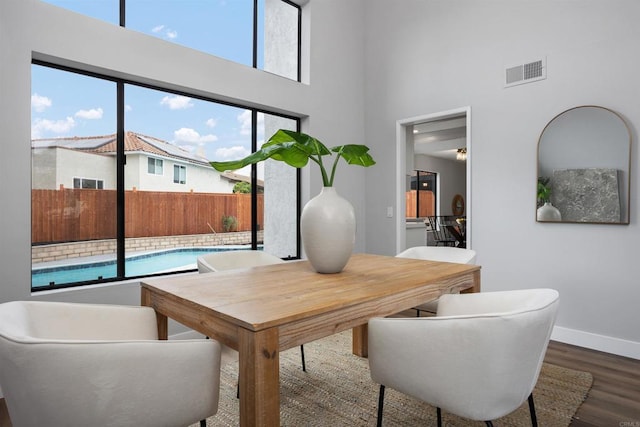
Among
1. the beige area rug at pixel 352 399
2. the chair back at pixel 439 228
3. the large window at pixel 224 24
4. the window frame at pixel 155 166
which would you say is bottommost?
the beige area rug at pixel 352 399

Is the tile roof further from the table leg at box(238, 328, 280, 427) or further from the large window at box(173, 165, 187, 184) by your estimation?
the table leg at box(238, 328, 280, 427)

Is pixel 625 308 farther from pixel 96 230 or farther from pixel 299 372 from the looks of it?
pixel 96 230

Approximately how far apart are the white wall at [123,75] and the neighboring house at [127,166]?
205 mm

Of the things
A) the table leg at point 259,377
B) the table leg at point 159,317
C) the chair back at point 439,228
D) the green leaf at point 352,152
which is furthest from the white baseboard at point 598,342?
the chair back at point 439,228

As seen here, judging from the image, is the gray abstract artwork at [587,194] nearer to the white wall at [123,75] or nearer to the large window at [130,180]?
the white wall at [123,75]

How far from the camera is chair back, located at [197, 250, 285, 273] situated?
232 cm

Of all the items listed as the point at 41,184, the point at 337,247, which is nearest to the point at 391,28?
the point at 337,247

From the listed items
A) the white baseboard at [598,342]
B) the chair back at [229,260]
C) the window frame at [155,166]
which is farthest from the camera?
the window frame at [155,166]

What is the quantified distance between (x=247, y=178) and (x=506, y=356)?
285 centimetres

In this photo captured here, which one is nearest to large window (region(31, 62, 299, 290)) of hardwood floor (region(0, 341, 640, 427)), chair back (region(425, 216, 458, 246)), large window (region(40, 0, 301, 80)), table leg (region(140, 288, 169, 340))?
large window (region(40, 0, 301, 80))

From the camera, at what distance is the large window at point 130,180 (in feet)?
8.18

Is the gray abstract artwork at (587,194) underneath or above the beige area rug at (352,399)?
above

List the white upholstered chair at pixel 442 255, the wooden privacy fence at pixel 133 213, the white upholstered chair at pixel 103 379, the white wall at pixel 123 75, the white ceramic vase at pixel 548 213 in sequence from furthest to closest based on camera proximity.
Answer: the white ceramic vase at pixel 548 213 < the white upholstered chair at pixel 442 255 < the wooden privacy fence at pixel 133 213 < the white wall at pixel 123 75 < the white upholstered chair at pixel 103 379

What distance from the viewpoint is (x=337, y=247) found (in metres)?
1.82
